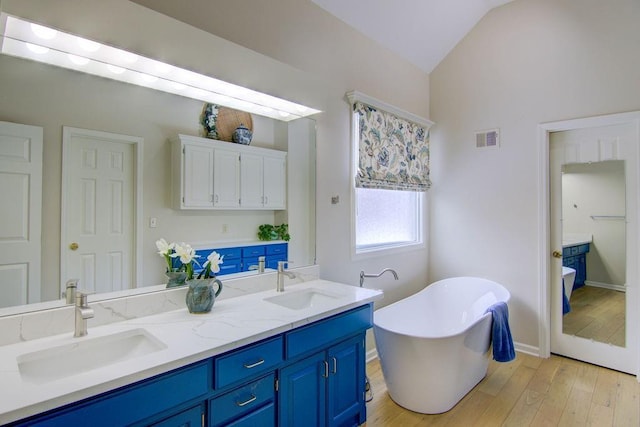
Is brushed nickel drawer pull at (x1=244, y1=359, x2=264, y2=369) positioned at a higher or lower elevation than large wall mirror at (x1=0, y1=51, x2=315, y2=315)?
lower

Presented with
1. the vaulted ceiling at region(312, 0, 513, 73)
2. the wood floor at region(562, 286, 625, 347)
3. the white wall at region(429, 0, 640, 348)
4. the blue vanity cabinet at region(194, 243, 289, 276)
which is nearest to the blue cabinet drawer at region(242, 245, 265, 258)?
the blue vanity cabinet at region(194, 243, 289, 276)

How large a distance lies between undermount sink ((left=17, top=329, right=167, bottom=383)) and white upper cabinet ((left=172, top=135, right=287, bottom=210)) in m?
0.69

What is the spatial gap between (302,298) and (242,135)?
1.11 m

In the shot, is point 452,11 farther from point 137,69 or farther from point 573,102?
point 137,69

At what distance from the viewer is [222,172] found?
79.4 inches

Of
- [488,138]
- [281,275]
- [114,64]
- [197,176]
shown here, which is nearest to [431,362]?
[281,275]

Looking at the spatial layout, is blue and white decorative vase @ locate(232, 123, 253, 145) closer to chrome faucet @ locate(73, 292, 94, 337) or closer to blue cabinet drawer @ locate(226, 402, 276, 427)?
chrome faucet @ locate(73, 292, 94, 337)

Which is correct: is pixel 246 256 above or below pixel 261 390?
above

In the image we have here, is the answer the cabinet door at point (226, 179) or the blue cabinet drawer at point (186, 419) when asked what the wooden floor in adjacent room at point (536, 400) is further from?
the cabinet door at point (226, 179)

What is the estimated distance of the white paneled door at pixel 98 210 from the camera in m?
1.48

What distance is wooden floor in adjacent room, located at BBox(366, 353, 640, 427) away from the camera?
2.19 m

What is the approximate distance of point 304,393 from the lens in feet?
5.48

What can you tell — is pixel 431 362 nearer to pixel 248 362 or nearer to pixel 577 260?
pixel 248 362

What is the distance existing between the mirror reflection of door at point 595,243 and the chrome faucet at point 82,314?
358cm
